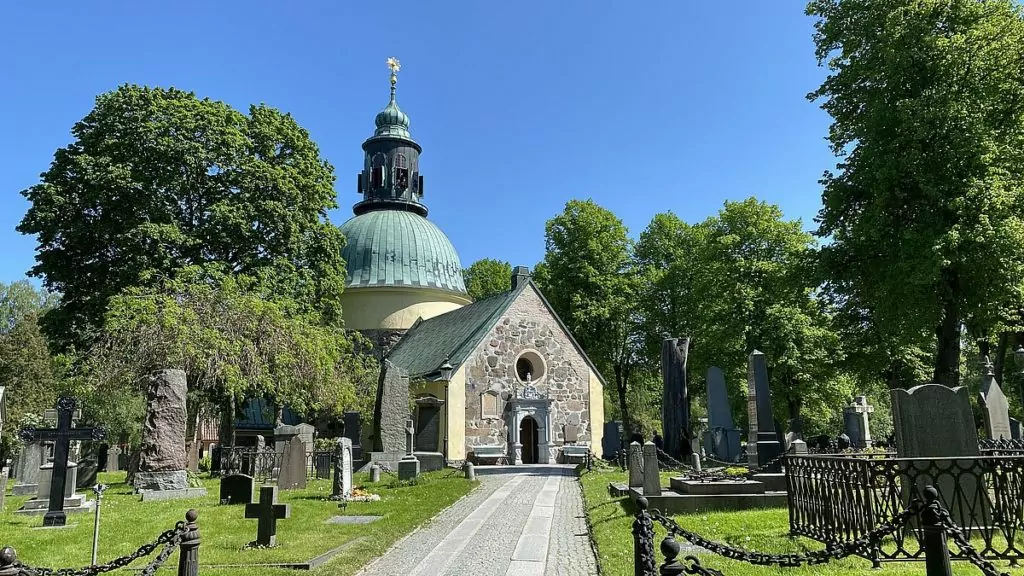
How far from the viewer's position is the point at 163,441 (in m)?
14.7

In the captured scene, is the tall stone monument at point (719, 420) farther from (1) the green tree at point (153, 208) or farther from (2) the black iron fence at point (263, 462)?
(1) the green tree at point (153, 208)

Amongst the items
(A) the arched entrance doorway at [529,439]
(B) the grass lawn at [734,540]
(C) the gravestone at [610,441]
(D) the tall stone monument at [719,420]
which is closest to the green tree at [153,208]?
(A) the arched entrance doorway at [529,439]

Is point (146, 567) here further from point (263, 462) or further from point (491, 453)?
point (491, 453)

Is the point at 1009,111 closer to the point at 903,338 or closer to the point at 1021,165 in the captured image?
the point at 1021,165

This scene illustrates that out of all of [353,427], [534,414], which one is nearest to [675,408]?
[534,414]

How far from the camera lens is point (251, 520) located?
420 inches

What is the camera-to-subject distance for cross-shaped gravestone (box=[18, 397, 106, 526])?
10.7 metres

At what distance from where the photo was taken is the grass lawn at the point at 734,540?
6.68 meters

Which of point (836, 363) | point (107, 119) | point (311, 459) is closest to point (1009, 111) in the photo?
point (836, 363)

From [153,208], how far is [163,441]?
1005cm

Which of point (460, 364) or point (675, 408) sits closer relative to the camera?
point (675, 408)

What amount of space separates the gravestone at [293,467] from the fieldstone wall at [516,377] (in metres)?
11.0

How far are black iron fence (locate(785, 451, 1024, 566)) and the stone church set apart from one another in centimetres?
1468

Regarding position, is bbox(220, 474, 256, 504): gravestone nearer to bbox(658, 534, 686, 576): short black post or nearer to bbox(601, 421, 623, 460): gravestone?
bbox(658, 534, 686, 576): short black post
